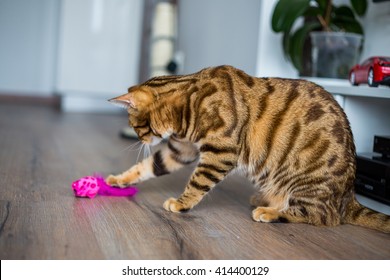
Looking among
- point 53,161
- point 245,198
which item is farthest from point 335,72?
point 53,161

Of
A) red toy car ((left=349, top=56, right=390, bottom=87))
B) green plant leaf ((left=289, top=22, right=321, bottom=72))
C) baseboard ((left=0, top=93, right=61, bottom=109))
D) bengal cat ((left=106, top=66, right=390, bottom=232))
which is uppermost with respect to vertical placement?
green plant leaf ((left=289, top=22, right=321, bottom=72))

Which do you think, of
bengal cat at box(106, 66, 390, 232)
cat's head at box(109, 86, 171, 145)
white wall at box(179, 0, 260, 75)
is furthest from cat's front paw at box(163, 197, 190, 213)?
white wall at box(179, 0, 260, 75)

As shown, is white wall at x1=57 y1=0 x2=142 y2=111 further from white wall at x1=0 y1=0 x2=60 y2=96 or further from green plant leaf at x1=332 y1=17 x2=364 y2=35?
green plant leaf at x1=332 y1=17 x2=364 y2=35

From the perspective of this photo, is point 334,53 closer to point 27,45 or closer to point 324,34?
point 324,34

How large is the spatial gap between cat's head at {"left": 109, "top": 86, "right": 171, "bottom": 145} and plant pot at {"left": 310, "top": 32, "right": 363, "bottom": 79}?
1050 mm

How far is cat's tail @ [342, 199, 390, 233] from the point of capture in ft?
5.20

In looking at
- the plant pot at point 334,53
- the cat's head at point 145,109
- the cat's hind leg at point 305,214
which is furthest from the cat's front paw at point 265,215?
the plant pot at point 334,53

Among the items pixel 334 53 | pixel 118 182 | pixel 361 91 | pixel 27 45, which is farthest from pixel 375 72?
pixel 27 45

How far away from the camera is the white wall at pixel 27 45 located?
5.05m

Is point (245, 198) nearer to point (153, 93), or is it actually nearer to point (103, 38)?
point (153, 93)

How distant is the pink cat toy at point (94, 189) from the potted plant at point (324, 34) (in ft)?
3.13

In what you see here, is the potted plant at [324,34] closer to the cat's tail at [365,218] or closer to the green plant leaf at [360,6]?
the green plant leaf at [360,6]

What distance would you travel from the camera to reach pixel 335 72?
2.46 metres

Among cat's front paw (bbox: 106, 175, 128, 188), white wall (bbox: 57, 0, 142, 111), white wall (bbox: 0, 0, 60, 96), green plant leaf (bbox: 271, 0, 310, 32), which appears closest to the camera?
cat's front paw (bbox: 106, 175, 128, 188)
